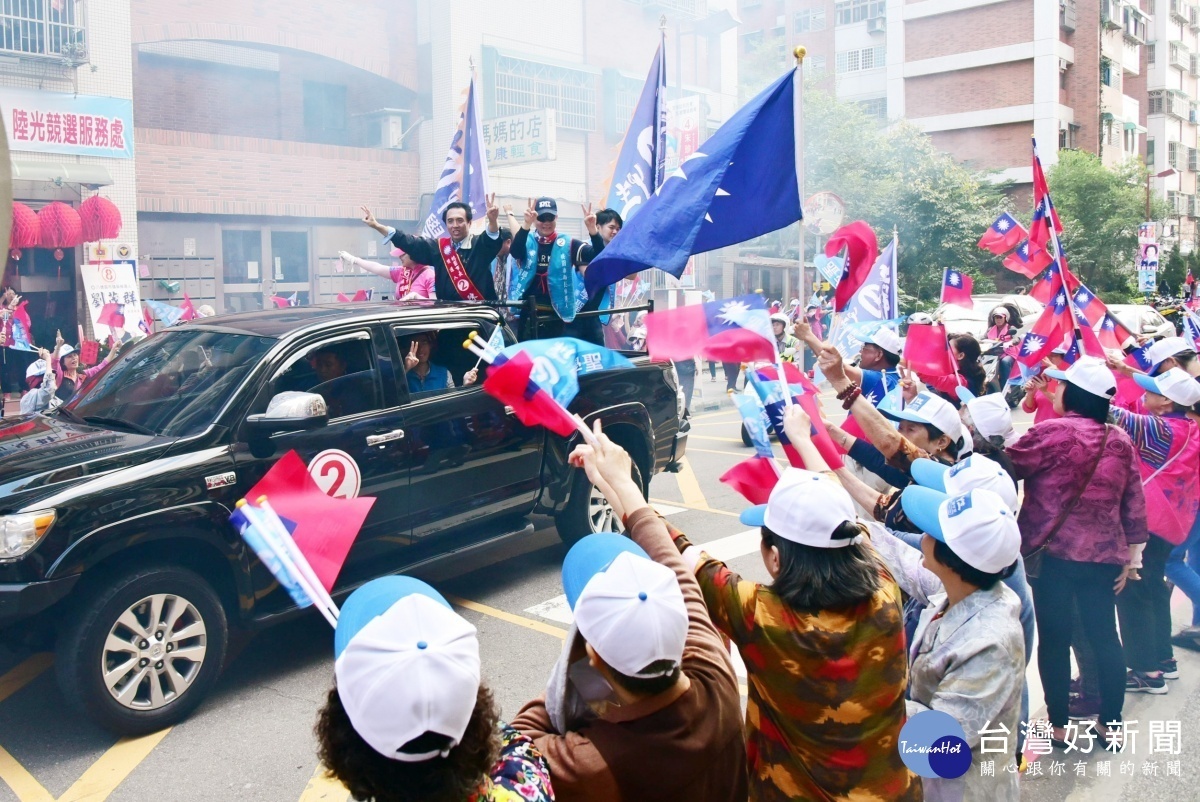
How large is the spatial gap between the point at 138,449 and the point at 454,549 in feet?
6.03

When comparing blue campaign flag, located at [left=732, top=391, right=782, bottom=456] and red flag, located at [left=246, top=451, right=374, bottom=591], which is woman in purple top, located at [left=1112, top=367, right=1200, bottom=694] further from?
red flag, located at [left=246, top=451, right=374, bottom=591]

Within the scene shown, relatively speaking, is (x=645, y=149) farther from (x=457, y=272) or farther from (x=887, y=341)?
(x=887, y=341)

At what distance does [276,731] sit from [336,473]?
122 cm

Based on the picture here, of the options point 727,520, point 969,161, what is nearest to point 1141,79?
point 969,161

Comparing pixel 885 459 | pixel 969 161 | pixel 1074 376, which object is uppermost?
pixel 969 161

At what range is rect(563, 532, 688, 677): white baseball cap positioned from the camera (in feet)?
5.60

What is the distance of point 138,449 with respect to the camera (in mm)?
4336

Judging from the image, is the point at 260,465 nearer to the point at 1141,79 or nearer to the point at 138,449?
the point at 138,449

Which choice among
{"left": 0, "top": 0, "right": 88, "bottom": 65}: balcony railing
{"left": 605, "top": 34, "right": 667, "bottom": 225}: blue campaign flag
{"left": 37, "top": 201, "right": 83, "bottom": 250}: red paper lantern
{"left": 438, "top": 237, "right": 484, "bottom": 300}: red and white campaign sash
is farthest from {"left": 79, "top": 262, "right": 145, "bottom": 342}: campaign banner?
{"left": 438, "top": 237, "right": 484, "bottom": 300}: red and white campaign sash

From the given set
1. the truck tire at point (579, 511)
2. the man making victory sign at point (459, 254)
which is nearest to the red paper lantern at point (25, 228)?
the man making victory sign at point (459, 254)

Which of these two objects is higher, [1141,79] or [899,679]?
[1141,79]

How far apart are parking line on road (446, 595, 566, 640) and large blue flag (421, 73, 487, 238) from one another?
3.47 m

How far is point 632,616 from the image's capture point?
5.58ft

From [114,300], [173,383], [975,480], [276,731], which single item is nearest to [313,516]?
[975,480]
